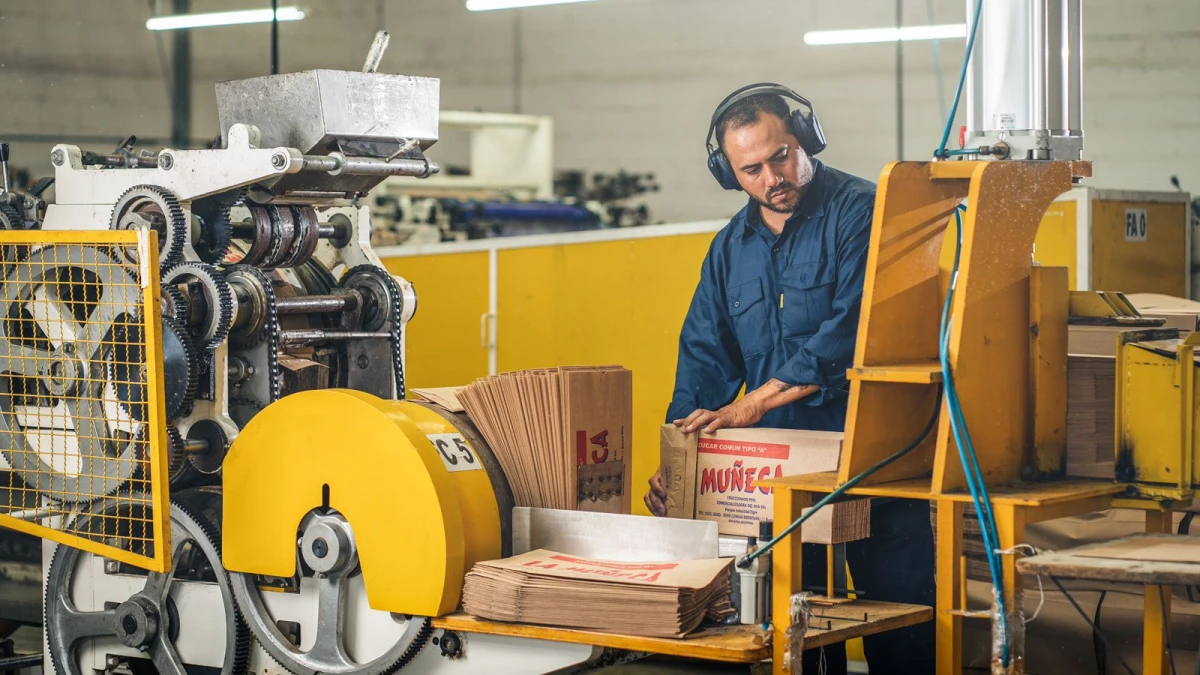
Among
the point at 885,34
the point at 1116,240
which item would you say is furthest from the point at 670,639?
the point at 885,34

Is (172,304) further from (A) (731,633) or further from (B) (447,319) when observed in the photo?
(B) (447,319)

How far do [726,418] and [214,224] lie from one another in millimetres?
1556

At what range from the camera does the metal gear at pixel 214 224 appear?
3.72 m

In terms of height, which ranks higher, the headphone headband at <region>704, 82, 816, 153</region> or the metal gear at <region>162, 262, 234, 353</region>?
the headphone headband at <region>704, 82, 816, 153</region>

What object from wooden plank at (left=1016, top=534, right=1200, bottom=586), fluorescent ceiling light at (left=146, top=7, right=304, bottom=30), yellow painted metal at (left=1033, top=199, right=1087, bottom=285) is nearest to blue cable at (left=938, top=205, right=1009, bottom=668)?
wooden plank at (left=1016, top=534, right=1200, bottom=586)

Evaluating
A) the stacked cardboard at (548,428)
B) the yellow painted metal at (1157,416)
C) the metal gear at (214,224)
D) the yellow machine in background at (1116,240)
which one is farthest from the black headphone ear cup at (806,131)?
the metal gear at (214,224)

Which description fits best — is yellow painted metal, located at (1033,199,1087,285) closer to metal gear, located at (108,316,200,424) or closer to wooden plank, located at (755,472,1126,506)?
wooden plank, located at (755,472,1126,506)

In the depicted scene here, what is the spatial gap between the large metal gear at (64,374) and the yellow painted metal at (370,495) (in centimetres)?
41

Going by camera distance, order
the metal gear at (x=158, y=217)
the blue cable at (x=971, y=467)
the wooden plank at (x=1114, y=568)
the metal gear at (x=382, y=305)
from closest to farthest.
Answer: the wooden plank at (x=1114, y=568), the blue cable at (x=971, y=467), the metal gear at (x=158, y=217), the metal gear at (x=382, y=305)

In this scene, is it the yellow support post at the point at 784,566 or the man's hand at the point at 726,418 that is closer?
the yellow support post at the point at 784,566

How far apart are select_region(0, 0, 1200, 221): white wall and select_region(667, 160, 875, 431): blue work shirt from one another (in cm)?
139

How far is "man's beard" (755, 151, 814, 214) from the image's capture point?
14.4ft

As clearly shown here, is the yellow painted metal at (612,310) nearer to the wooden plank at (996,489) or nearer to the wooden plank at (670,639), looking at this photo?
the wooden plank at (996,489)

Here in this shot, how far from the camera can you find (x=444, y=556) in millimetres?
2965
